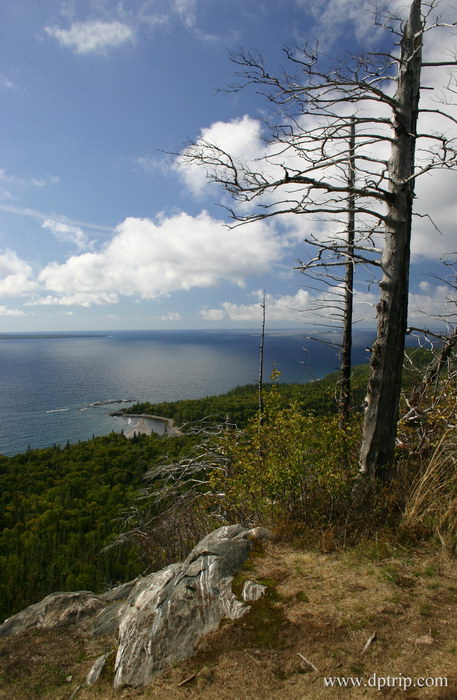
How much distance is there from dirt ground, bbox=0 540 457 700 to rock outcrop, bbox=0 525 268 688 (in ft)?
0.55

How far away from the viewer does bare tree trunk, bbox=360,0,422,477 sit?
17.9 ft

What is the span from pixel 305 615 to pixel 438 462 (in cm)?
300

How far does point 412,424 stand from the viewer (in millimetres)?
8062

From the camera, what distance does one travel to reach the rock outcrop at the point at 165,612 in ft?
13.0

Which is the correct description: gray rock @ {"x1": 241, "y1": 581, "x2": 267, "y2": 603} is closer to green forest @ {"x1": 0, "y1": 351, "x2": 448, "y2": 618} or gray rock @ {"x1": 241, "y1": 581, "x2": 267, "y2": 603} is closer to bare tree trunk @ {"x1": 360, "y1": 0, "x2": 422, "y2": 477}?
green forest @ {"x1": 0, "y1": 351, "x2": 448, "y2": 618}

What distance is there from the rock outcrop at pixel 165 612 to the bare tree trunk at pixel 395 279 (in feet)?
7.48

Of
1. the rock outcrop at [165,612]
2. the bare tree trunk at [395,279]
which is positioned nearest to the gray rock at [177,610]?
the rock outcrop at [165,612]

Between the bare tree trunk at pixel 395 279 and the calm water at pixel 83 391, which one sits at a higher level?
the bare tree trunk at pixel 395 279

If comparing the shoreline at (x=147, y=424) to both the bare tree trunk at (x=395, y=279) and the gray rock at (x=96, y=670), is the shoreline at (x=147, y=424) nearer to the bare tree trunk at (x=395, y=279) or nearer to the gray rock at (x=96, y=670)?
the bare tree trunk at (x=395, y=279)

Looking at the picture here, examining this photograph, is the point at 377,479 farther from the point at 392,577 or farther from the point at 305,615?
the point at 305,615

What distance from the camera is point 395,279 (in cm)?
561

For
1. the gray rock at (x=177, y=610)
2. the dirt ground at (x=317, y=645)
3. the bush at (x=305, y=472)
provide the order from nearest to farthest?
the dirt ground at (x=317, y=645) < the gray rock at (x=177, y=610) < the bush at (x=305, y=472)

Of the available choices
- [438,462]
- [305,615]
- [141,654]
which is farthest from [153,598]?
[438,462]

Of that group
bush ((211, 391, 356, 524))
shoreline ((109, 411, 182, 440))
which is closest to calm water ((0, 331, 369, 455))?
shoreline ((109, 411, 182, 440))
